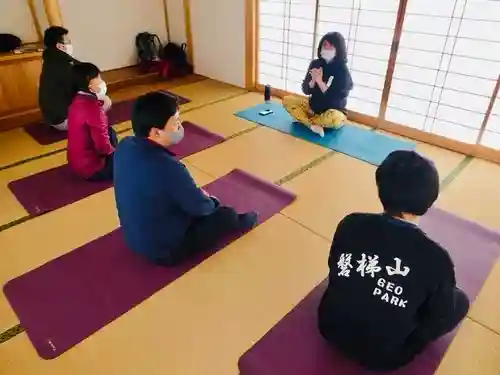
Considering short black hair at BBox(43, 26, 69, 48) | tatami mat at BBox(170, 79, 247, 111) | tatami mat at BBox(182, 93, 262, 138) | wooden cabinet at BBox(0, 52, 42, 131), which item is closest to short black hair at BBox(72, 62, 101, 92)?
short black hair at BBox(43, 26, 69, 48)

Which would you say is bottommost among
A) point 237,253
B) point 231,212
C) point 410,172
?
point 237,253

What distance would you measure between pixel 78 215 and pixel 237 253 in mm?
1122

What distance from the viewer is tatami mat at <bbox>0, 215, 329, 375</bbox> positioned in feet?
5.37

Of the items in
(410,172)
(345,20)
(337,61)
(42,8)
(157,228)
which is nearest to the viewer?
(410,172)

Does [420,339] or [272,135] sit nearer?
[420,339]

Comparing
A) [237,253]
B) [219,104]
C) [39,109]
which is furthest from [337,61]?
[39,109]

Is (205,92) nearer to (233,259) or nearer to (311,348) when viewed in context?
(233,259)

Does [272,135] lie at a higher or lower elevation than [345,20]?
lower

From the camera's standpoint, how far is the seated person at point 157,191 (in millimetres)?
1780

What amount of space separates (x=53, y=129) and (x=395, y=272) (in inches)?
139

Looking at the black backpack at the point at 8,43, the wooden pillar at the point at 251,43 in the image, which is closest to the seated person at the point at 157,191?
the black backpack at the point at 8,43

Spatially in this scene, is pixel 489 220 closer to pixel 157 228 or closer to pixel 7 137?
pixel 157 228

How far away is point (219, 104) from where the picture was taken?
4363 millimetres

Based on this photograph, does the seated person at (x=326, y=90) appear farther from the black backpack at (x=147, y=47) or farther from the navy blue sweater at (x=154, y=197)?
the black backpack at (x=147, y=47)
